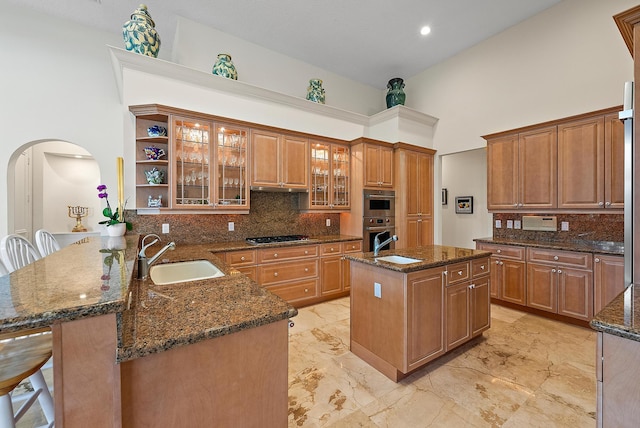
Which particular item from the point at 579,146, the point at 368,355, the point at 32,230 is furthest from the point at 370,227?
the point at 32,230

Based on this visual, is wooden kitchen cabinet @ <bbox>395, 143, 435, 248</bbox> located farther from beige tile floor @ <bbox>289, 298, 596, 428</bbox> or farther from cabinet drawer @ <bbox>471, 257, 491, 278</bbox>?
beige tile floor @ <bbox>289, 298, 596, 428</bbox>

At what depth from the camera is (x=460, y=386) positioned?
206cm

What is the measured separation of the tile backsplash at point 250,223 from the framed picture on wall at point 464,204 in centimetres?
315

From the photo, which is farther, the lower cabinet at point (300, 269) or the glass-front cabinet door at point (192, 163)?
the lower cabinet at point (300, 269)

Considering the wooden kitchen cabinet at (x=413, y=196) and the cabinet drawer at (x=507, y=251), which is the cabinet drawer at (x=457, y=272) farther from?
the wooden kitchen cabinet at (x=413, y=196)

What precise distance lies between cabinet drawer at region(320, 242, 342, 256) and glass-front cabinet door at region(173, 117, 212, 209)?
66.1 inches

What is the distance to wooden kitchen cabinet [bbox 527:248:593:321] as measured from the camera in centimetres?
298

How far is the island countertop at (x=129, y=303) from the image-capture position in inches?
30.1

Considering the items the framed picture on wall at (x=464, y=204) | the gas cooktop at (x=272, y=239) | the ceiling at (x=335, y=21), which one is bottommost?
the gas cooktop at (x=272, y=239)

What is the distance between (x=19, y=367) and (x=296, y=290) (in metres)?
2.76

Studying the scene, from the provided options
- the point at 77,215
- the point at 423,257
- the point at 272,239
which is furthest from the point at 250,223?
the point at 77,215

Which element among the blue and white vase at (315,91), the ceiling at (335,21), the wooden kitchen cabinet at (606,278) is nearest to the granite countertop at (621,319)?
the wooden kitchen cabinet at (606,278)

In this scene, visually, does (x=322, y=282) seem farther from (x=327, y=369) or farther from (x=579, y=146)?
(x=579, y=146)

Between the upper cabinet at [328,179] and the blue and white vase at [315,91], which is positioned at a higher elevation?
the blue and white vase at [315,91]
